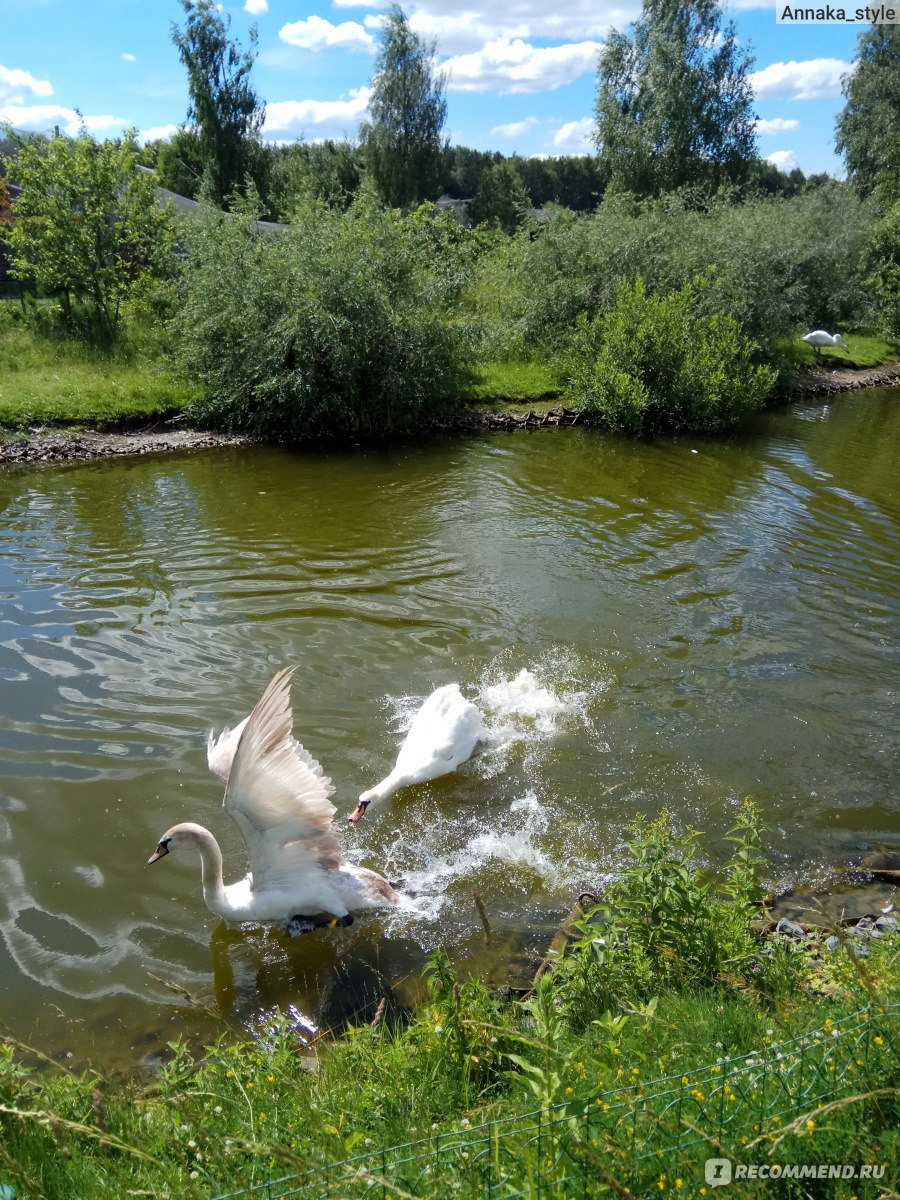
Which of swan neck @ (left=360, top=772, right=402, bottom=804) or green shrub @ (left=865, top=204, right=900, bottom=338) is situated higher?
green shrub @ (left=865, top=204, right=900, bottom=338)

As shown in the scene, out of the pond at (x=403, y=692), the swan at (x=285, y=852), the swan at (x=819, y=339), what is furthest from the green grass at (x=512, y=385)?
the swan at (x=285, y=852)

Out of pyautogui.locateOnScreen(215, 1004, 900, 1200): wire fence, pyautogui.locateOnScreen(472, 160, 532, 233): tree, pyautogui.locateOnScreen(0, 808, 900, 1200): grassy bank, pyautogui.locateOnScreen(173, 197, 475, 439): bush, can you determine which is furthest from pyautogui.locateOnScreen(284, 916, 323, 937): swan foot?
pyautogui.locateOnScreen(472, 160, 532, 233): tree

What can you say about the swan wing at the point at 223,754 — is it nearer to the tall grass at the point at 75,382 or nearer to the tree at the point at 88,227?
the tall grass at the point at 75,382

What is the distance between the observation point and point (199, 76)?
41656mm

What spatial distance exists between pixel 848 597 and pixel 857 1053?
8.73 meters

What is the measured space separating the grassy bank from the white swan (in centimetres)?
203

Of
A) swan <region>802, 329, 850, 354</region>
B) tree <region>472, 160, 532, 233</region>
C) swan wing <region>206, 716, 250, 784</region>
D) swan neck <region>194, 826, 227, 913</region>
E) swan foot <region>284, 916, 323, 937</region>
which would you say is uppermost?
tree <region>472, 160, 532, 233</region>

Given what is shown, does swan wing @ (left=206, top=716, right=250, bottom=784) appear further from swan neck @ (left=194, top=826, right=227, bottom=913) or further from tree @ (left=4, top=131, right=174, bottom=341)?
tree @ (left=4, top=131, right=174, bottom=341)

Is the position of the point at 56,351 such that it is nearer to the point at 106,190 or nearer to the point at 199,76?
the point at 106,190

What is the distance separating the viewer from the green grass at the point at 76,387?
693 inches

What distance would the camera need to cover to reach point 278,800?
531 centimetres

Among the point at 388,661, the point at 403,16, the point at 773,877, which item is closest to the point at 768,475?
the point at 388,661

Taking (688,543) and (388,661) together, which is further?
(688,543)

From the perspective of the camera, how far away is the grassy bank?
277 cm
